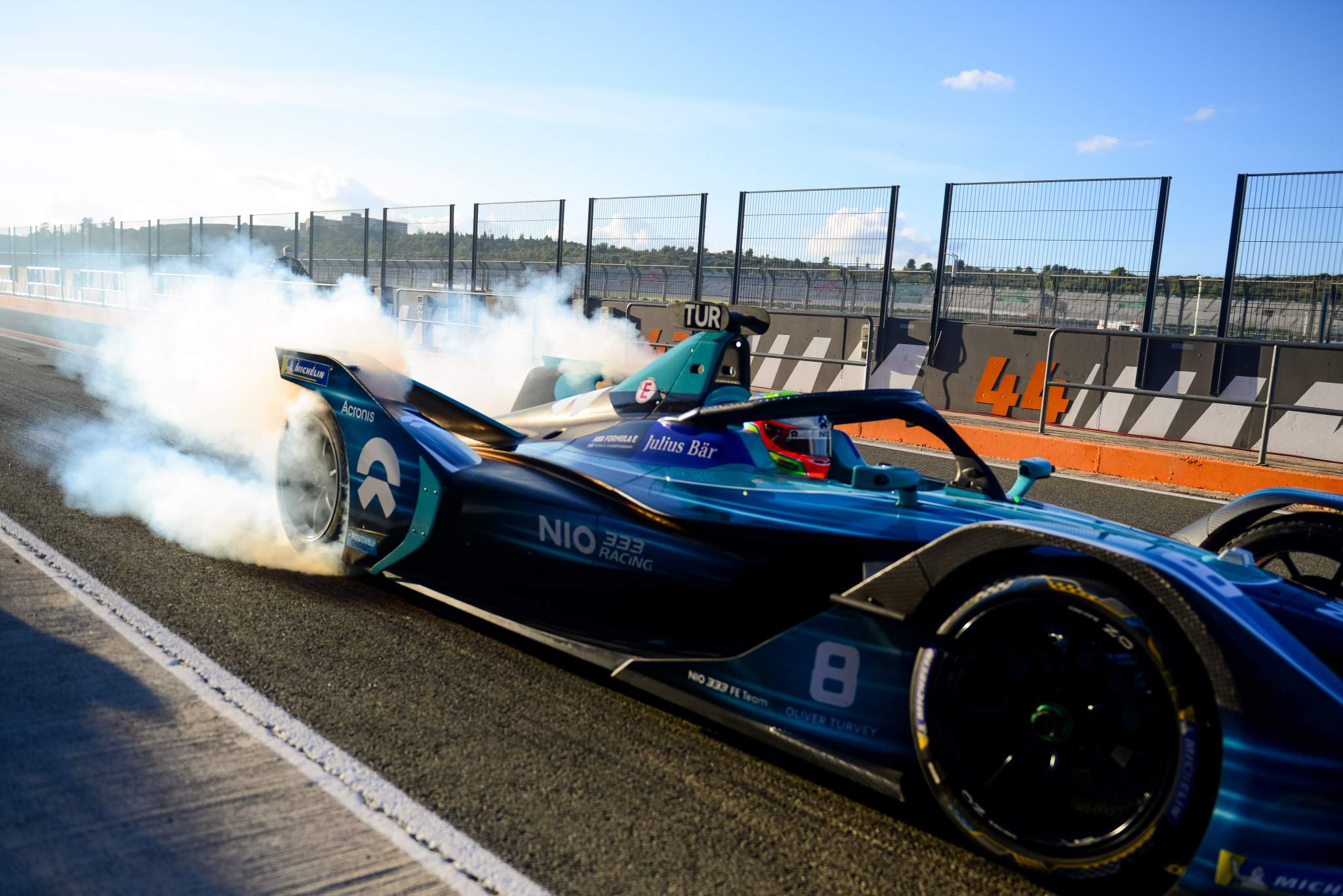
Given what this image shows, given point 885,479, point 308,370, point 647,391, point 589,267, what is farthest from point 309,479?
point 589,267

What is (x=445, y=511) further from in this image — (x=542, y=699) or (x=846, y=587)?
(x=846, y=587)

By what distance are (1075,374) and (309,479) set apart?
30.5 ft

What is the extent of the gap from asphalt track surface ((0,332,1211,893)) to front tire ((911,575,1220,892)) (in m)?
0.18

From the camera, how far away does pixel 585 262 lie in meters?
16.7

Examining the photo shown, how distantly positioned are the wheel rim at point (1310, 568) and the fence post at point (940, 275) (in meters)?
8.89

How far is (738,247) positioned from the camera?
47.5 ft

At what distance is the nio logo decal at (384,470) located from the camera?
4.22 metres

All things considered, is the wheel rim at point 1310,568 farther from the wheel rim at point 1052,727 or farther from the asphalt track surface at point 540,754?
the asphalt track surface at point 540,754

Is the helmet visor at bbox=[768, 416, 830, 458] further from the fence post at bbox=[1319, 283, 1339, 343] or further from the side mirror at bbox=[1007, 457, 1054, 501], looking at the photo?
the fence post at bbox=[1319, 283, 1339, 343]

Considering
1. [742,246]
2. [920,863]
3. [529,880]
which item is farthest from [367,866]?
[742,246]

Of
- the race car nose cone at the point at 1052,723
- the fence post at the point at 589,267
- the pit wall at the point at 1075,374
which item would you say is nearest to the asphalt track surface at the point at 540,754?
the race car nose cone at the point at 1052,723

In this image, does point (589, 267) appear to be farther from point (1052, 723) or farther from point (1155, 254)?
point (1052, 723)

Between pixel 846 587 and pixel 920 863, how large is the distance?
2.39 feet

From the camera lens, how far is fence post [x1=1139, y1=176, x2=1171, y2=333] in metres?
10.9
